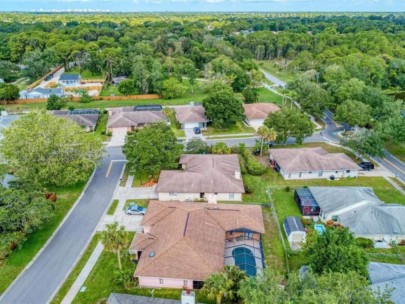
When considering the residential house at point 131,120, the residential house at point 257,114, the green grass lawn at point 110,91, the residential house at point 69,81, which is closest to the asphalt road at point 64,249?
the residential house at point 131,120

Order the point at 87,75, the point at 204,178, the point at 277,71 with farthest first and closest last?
1. the point at 277,71
2. the point at 87,75
3. the point at 204,178

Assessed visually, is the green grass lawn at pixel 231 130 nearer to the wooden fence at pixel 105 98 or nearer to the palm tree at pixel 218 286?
the wooden fence at pixel 105 98

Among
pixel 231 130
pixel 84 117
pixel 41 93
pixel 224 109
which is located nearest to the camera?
pixel 224 109

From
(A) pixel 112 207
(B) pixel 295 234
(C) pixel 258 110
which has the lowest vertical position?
(A) pixel 112 207

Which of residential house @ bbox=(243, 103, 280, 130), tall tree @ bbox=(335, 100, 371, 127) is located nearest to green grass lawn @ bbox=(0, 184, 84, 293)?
residential house @ bbox=(243, 103, 280, 130)

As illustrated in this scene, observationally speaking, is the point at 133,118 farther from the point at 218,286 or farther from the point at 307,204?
the point at 218,286

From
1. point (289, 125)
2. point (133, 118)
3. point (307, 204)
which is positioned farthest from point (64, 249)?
point (289, 125)

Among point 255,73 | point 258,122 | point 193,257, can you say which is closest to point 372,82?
point 255,73
